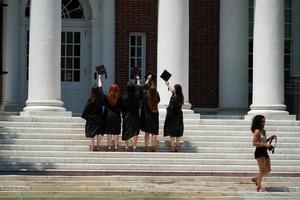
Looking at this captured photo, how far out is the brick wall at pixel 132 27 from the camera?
2853cm

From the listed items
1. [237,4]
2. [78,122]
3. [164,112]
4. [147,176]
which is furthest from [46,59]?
[237,4]

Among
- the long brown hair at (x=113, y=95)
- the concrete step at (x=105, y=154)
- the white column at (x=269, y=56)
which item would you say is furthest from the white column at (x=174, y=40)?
the concrete step at (x=105, y=154)

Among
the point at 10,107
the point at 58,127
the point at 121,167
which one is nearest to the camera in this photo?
the point at 121,167

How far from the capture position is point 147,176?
18281mm

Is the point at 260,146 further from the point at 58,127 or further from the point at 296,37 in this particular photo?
the point at 296,37

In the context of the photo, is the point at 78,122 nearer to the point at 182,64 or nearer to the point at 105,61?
the point at 182,64

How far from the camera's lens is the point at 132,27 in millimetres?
28703

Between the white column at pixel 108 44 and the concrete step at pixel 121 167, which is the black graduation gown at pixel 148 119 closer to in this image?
the concrete step at pixel 121 167

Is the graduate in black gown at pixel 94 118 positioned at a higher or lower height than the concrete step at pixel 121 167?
higher

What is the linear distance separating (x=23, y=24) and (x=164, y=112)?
22.9 feet

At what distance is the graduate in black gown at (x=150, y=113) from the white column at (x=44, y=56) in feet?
8.15

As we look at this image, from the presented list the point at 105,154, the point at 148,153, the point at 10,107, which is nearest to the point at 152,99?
the point at 148,153

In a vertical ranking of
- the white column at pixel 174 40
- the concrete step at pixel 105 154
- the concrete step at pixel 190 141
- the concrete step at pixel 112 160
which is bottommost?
the concrete step at pixel 112 160

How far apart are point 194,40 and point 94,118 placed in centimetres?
879
